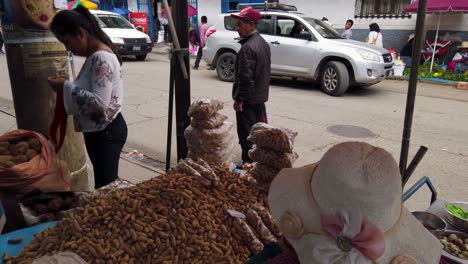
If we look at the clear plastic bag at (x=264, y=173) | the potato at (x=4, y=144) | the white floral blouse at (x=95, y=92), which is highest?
the white floral blouse at (x=95, y=92)

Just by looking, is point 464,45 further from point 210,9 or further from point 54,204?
point 54,204

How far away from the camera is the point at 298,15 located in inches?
407

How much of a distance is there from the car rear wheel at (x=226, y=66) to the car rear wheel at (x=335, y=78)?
9.04ft

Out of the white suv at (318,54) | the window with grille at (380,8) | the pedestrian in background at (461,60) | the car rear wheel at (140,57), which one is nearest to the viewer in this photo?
the white suv at (318,54)

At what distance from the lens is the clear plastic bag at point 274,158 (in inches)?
101

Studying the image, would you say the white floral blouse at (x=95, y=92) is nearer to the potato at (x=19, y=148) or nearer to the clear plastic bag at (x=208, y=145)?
the potato at (x=19, y=148)

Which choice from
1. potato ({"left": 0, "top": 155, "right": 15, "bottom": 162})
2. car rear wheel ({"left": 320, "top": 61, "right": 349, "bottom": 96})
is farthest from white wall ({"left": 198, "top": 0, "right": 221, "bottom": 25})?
potato ({"left": 0, "top": 155, "right": 15, "bottom": 162})

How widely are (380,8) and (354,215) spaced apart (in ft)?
46.0

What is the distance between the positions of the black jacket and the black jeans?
2.03m

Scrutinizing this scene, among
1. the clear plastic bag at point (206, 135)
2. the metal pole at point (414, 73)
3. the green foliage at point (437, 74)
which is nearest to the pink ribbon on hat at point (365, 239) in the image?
the metal pole at point (414, 73)

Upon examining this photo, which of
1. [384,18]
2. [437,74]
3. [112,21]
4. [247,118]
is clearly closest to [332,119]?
[247,118]

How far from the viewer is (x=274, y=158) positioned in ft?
8.50

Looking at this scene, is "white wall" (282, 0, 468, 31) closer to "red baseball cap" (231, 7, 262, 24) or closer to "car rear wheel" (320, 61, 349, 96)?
"car rear wheel" (320, 61, 349, 96)

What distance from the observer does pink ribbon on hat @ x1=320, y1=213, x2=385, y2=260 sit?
1.11 m
